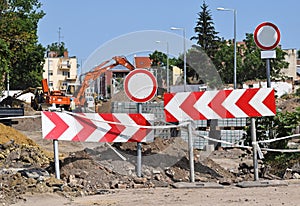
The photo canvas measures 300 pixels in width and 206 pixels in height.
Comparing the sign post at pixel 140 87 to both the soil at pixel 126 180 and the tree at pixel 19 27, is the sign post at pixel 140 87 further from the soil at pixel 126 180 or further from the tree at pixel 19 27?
the tree at pixel 19 27

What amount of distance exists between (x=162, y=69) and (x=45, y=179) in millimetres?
8227

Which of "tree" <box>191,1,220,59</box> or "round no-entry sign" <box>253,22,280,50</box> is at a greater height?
"tree" <box>191,1,220,59</box>

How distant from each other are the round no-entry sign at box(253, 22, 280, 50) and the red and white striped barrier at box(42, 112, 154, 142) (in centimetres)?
249

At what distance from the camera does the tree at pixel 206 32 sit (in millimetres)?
81750

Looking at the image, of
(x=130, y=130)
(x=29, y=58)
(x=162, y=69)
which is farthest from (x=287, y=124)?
(x=29, y=58)

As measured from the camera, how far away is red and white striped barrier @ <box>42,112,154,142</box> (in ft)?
33.1

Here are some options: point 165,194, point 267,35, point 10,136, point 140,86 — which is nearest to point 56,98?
point 10,136

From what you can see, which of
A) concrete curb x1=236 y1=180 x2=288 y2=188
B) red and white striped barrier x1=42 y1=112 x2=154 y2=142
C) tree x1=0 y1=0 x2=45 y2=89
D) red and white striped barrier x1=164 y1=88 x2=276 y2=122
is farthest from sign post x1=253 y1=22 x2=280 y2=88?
tree x1=0 y1=0 x2=45 y2=89

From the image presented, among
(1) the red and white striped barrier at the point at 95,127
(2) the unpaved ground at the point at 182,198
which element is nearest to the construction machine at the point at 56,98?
(1) the red and white striped barrier at the point at 95,127

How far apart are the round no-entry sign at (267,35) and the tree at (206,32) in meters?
69.9

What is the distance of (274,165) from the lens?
12.2m

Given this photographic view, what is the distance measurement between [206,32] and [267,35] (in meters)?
73.5

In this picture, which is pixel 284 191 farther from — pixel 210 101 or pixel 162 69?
pixel 162 69

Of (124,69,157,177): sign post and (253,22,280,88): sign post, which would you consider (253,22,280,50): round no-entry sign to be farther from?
(124,69,157,177): sign post
